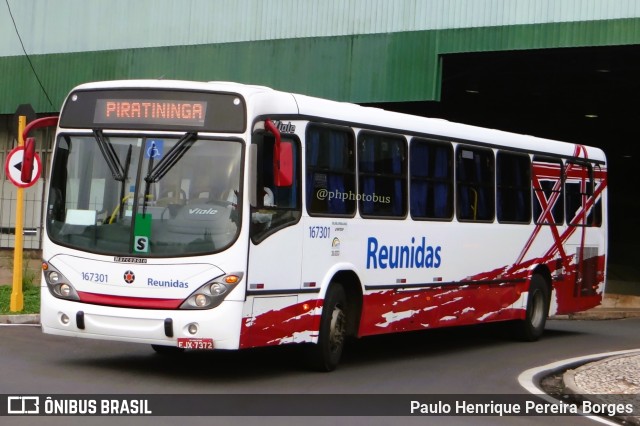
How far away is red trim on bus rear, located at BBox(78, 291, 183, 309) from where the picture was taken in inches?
445

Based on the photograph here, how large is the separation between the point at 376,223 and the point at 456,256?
2152 millimetres

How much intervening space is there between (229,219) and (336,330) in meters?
2.19

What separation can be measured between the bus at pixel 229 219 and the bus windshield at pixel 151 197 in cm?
1

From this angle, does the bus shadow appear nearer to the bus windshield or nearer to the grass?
the bus windshield

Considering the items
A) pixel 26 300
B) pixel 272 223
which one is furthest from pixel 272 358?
pixel 26 300

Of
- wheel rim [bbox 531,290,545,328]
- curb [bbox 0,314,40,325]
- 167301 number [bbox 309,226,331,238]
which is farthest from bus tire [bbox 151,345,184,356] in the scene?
wheel rim [bbox 531,290,545,328]

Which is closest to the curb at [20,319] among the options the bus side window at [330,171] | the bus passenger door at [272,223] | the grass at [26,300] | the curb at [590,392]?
the grass at [26,300]

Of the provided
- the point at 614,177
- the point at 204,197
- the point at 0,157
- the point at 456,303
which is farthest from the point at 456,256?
the point at 614,177

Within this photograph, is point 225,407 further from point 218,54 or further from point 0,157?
point 0,157

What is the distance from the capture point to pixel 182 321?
11219 mm

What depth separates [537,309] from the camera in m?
18.0

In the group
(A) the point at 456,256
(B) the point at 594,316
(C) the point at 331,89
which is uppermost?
(C) the point at 331,89

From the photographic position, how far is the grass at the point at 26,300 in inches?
723

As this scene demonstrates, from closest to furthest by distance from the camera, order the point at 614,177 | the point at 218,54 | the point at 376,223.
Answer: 1. the point at 376,223
2. the point at 218,54
3. the point at 614,177
